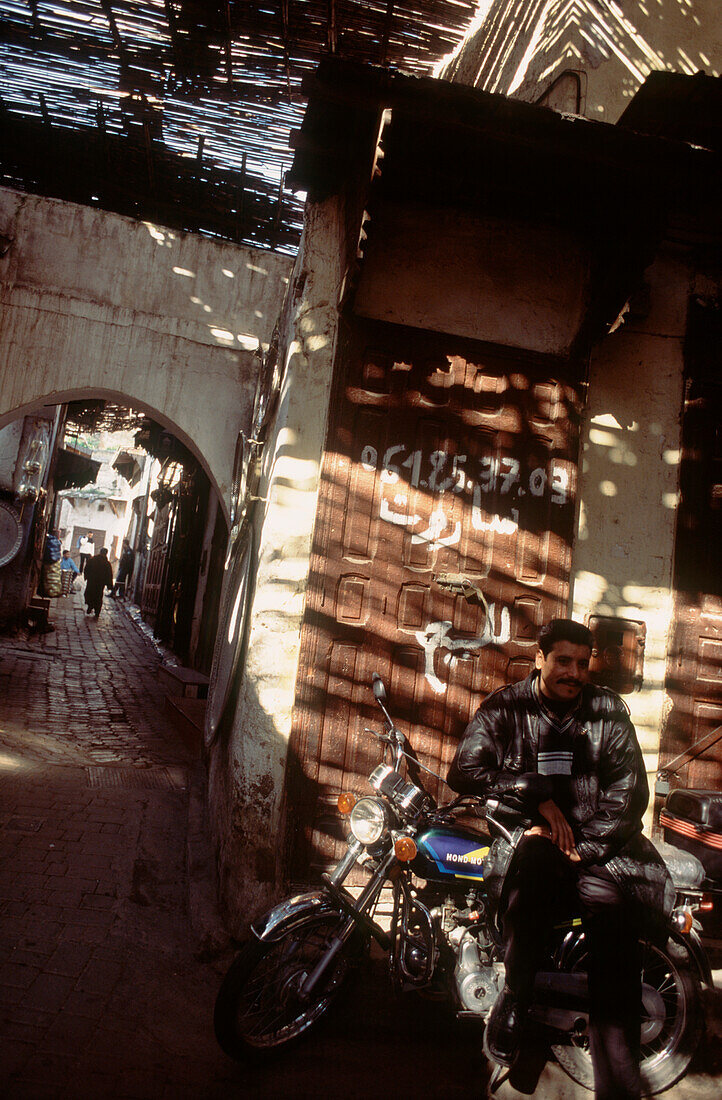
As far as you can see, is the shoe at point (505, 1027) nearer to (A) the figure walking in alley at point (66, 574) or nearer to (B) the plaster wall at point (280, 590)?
(B) the plaster wall at point (280, 590)

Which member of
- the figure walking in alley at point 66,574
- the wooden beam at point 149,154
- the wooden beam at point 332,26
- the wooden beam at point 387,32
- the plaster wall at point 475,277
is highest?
the wooden beam at point 387,32

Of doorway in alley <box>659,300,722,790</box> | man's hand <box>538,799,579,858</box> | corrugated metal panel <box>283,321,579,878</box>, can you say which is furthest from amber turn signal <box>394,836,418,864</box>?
doorway in alley <box>659,300,722,790</box>

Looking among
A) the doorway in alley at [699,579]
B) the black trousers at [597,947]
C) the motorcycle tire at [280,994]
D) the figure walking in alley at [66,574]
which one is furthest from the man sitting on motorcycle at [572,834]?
the figure walking in alley at [66,574]

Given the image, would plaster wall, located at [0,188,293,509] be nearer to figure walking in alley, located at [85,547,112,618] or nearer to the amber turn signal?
the amber turn signal

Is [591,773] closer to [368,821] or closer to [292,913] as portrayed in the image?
[368,821]

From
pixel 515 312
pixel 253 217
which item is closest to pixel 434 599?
pixel 515 312

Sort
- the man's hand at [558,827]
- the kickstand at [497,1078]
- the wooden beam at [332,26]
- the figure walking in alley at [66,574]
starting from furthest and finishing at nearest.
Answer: the figure walking in alley at [66,574] → the wooden beam at [332,26] → the kickstand at [497,1078] → the man's hand at [558,827]

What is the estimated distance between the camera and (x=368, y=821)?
8.79 feet

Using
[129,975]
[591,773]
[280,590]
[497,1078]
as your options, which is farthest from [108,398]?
[497,1078]

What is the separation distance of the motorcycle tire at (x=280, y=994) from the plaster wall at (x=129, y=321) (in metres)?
3.85

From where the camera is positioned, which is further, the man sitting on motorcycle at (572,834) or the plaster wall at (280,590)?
the plaster wall at (280,590)

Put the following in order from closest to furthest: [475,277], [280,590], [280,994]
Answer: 1. [280,994]
2. [280,590]
3. [475,277]

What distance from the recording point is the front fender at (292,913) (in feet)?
8.30

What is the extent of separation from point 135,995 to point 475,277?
4.46m
